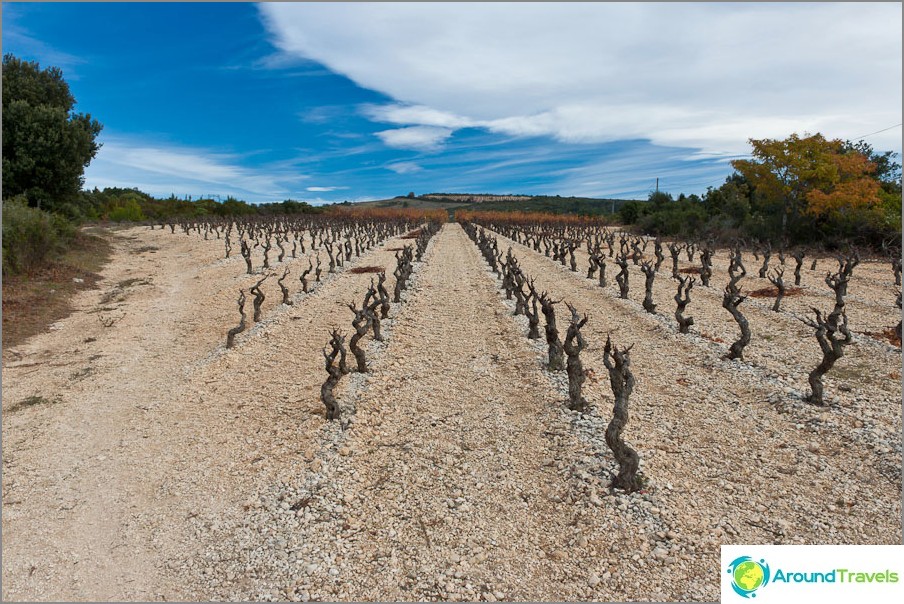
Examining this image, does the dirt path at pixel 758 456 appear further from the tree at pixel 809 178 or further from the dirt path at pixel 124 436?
the tree at pixel 809 178

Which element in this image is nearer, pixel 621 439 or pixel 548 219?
pixel 621 439

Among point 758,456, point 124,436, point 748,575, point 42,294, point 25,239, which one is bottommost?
point 124,436

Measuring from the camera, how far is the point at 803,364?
36.7 ft

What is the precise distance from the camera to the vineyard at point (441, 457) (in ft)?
18.1

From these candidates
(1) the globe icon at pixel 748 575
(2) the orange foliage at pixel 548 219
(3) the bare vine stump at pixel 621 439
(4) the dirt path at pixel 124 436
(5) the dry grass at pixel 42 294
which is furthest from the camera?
(2) the orange foliage at pixel 548 219

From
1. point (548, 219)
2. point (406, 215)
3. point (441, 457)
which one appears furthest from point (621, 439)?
point (406, 215)

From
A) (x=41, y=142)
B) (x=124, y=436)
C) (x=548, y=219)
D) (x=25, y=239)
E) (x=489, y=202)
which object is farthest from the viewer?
(x=489, y=202)

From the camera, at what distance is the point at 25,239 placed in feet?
71.1

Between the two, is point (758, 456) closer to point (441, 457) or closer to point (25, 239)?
point (441, 457)

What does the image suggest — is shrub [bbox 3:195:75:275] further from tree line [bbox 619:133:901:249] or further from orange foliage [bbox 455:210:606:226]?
orange foliage [bbox 455:210:606:226]

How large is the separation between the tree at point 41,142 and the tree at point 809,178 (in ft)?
157

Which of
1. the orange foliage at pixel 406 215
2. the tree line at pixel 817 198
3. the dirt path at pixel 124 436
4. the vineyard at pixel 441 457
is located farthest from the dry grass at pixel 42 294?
the orange foliage at pixel 406 215

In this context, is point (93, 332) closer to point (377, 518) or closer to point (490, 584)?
point (377, 518)

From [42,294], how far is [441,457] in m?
20.3
